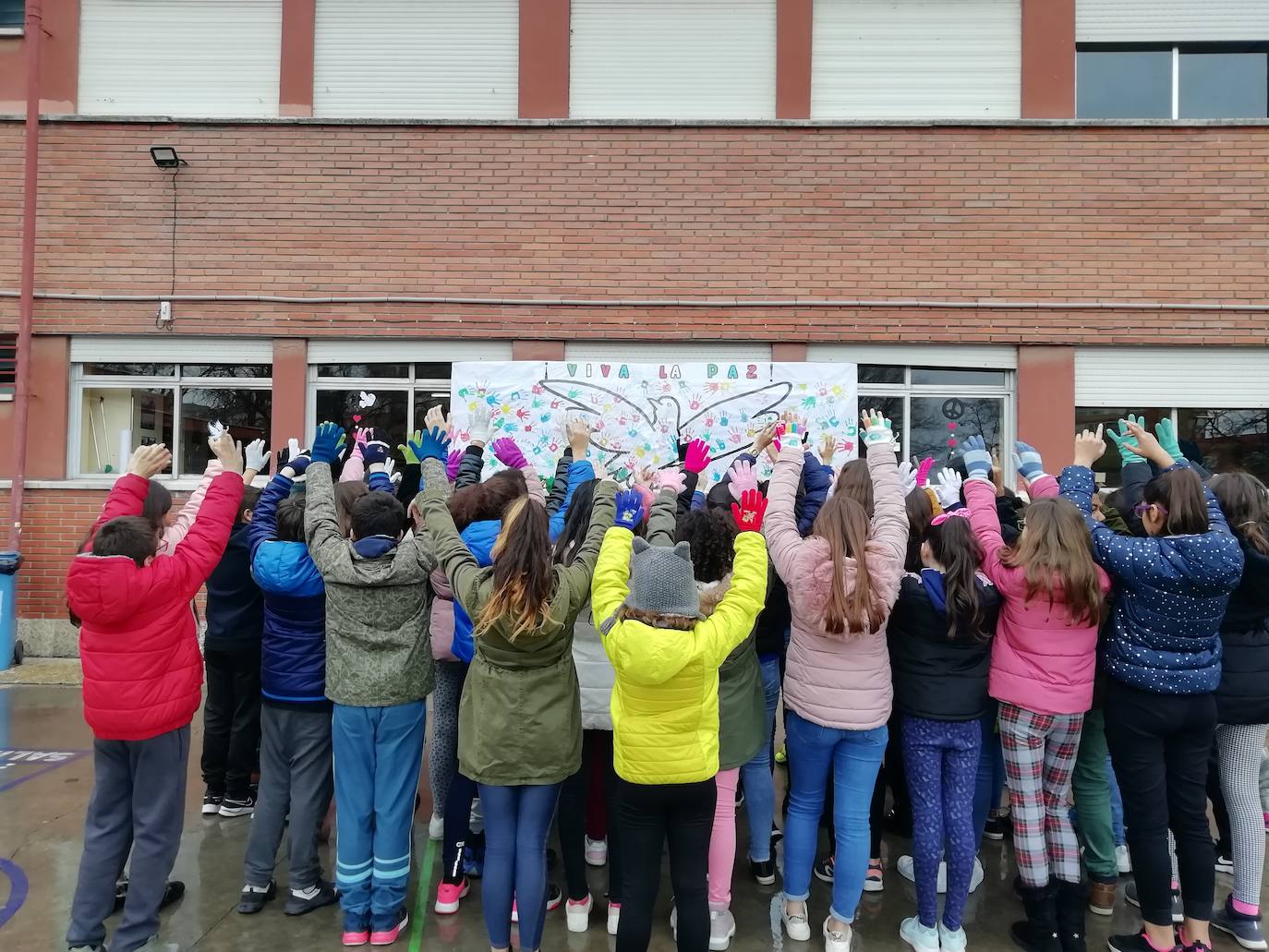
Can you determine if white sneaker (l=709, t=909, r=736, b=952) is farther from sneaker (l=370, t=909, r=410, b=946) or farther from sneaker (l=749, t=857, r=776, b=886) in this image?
sneaker (l=370, t=909, r=410, b=946)

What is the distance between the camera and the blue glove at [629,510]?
123 inches

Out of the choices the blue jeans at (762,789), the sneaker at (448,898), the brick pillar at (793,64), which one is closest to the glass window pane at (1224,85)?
the brick pillar at (793,64)

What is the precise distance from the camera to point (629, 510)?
3135 millimetres

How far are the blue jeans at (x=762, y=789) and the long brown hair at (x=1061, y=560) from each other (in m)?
1.26

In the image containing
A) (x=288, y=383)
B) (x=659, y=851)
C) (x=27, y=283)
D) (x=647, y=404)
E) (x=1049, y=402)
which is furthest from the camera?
(x=288, y=383)

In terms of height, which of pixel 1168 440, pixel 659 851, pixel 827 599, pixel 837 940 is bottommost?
pixel 837 940

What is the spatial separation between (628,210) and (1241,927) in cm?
695

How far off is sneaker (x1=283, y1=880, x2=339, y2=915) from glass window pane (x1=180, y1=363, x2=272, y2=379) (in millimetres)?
5835

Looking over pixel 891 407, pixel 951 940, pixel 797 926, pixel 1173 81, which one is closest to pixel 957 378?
pixel 891 407

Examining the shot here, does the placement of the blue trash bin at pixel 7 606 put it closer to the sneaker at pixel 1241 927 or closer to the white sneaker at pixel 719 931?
the white sneaker at pixel 719 931

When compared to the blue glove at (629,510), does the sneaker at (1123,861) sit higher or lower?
lower

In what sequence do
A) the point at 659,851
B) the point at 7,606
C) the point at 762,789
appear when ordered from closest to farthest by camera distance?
the point at 659,851 < the point at 762,789 < the point at 7,606

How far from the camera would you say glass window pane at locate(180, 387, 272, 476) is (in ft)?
25.3

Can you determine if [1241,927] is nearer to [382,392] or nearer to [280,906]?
[280,906]
